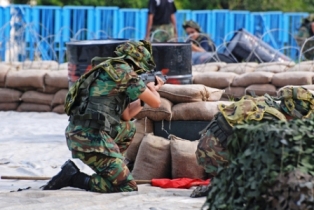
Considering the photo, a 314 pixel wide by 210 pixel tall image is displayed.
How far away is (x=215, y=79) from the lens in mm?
9664

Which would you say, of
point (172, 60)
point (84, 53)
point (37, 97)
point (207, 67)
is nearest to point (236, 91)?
point (207, 67)

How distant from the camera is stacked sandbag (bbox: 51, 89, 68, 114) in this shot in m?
10.4

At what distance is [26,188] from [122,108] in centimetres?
86

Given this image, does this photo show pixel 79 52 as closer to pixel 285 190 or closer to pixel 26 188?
pixel 26 188

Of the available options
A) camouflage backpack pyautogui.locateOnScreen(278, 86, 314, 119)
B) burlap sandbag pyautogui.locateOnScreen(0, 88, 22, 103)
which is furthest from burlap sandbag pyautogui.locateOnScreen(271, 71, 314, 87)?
camouflage backpack pyautogui.locateOnScreen(278, 86, 314, 119)

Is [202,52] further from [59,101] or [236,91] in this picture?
[236,91]

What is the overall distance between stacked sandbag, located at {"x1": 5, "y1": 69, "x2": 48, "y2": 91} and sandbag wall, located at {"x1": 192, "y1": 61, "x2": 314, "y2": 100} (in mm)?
1879

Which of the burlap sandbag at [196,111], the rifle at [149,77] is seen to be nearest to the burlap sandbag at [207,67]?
the burlap sandbag at [196,111]

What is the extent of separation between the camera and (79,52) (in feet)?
26.6

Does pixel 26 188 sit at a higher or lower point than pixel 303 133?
lower

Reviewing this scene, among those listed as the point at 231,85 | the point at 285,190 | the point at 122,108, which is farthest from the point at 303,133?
the point at 231,85

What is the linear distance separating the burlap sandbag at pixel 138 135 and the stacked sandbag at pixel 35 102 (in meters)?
4.33

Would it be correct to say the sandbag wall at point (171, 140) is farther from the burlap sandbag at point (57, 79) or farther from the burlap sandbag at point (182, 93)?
the burlap sandbag at point (57, 79)

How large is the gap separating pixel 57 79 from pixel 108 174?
506 cm
